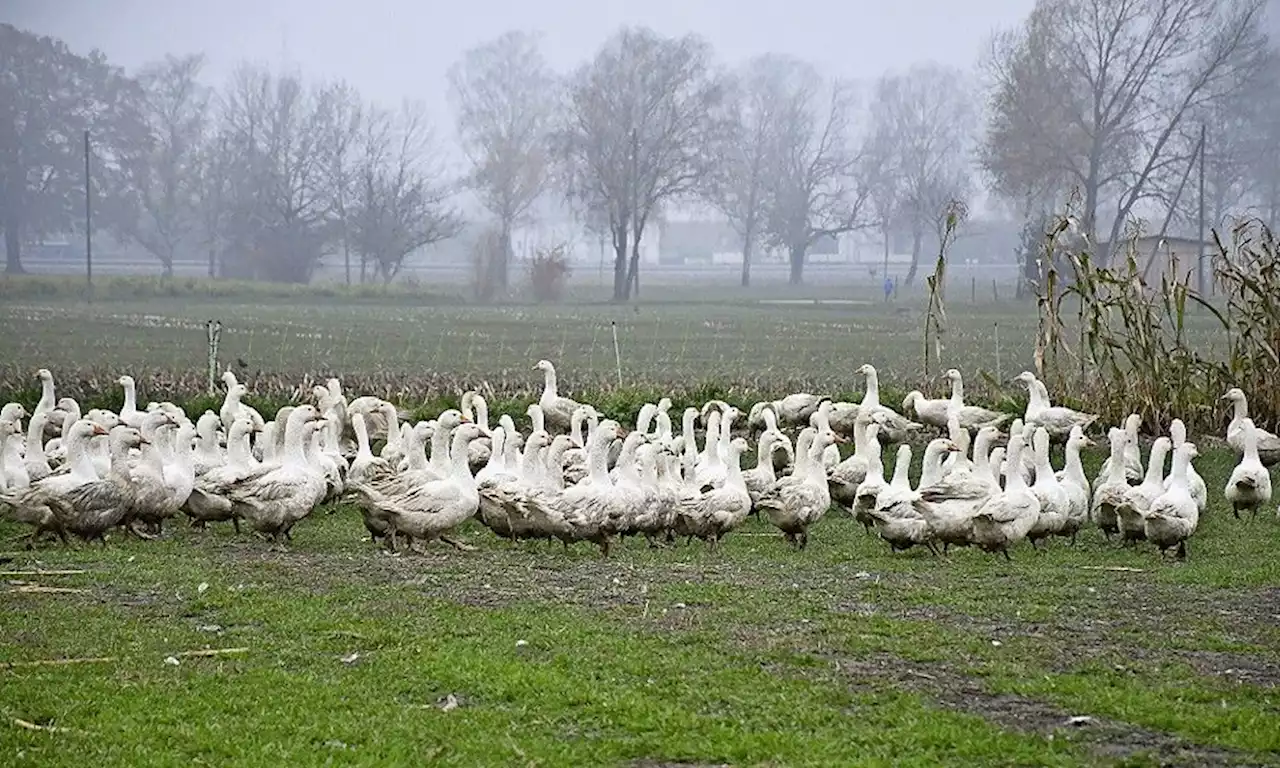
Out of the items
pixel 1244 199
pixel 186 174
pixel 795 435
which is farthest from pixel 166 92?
pixel 795 435

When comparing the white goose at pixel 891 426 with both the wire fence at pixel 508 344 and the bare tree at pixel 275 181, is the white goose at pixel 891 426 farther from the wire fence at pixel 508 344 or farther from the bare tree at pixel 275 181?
the bare tree at pixel 275 181

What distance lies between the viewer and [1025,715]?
782 cm

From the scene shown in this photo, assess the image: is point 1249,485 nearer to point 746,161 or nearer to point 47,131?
point 47,131

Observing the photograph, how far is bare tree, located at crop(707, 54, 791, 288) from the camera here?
191 ft

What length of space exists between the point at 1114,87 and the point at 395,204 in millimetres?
27401

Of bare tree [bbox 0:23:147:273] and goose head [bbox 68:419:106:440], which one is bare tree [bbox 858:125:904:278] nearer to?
bare tree [bbox 0:23:147:273]

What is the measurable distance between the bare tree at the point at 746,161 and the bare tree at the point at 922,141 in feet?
A: 13.2

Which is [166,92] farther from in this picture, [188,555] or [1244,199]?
[188,555]

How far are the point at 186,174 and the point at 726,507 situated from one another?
147ft

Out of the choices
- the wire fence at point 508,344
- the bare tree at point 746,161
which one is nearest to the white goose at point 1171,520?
the wire fence at point 508,344

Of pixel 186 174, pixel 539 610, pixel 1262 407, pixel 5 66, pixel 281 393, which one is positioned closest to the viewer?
pixel 539 610

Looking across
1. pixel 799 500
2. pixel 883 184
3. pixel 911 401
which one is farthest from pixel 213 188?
pixel 799 500

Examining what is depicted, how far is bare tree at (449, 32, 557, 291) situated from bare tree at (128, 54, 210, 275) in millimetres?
10792

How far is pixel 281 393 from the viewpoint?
23297mm
